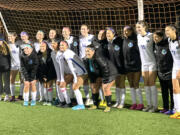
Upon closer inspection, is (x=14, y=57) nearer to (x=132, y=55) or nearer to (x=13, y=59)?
(x=13, y=59)

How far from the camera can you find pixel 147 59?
20.8 ft

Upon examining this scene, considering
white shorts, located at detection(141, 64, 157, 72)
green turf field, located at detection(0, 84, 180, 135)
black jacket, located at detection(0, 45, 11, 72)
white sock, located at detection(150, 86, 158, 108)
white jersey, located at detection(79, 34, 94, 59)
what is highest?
white jersey, located at detection(79, 34, 94, 59)

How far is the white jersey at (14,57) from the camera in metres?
8.26

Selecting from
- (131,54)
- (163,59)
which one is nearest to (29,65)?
(131,54)

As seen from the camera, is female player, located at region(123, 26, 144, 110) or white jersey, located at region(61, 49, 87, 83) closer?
female player, located at region(123, 26, 144, 110)

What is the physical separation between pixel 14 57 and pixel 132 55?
3066 millimetres

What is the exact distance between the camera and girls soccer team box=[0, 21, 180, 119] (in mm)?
6086

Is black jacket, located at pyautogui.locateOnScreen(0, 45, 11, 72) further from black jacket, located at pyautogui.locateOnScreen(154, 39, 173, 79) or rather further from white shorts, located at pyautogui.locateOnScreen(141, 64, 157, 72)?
black jacket, located at pyautogui.locateOnScreen(154, 39, 173, 79)

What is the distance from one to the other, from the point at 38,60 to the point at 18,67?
829mm

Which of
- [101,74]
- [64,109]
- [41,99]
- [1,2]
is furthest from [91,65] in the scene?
[1,2]

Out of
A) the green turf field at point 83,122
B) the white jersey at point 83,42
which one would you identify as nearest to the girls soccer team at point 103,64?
the white jersey at point 83,42

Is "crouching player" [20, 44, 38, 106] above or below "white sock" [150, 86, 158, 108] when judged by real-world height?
above

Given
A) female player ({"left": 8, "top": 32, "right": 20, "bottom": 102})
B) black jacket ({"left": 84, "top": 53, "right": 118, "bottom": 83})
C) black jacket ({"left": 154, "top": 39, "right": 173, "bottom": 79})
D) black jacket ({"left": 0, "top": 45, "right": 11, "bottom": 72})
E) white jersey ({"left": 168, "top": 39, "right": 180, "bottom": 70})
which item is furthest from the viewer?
female player ({"left": 8, "top": 32, "right": 20, "bottom": 102})

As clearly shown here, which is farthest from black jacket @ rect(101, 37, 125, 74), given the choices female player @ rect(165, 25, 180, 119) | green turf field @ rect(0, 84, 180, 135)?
female player @ rect(165, 25, 180, 119)
